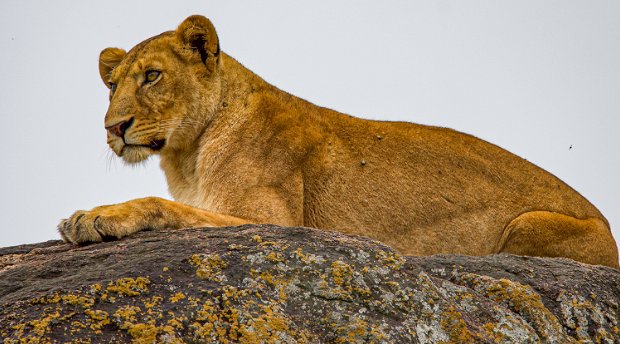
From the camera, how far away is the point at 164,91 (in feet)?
31.3

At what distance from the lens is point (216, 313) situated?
4.99 meters

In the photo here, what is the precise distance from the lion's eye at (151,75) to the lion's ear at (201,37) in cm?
52

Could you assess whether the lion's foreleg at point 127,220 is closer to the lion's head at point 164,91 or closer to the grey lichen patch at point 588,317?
the lion's head at point 164,91

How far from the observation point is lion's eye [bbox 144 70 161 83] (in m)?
9.59

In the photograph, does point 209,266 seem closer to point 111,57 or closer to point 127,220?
point 127,220

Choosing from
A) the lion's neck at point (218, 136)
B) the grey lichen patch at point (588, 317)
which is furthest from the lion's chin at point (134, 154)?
the grey lichen patch at point (588, 317)

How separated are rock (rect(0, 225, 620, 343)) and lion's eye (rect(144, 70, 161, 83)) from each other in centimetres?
327

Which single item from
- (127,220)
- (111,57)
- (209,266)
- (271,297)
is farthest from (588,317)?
(111,57)

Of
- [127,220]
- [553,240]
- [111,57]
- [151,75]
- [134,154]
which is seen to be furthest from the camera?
[111,57]

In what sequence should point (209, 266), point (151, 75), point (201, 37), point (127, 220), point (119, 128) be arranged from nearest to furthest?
point (209, 266), point (127, 220), point (119, 128), point (151, 75), point (201, 37)

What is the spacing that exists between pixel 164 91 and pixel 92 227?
119 inches

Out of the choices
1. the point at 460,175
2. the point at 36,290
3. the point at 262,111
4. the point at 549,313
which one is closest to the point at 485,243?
the point at 460,175

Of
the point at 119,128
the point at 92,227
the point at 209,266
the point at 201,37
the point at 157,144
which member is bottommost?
the point at 92,227

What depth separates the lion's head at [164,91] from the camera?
9.18m
